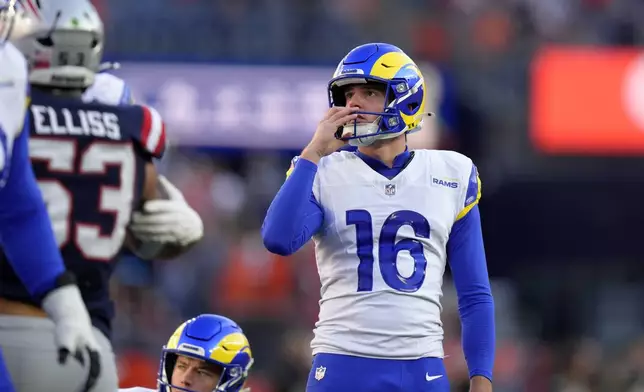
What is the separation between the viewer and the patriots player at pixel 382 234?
4727 mm

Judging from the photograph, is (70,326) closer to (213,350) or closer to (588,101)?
(213,350)

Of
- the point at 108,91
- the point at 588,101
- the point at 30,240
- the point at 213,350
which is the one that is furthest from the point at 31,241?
the point at 588,101

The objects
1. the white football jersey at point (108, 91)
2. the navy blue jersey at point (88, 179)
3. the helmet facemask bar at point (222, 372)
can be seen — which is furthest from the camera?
the white football jersey at point (108, 91)

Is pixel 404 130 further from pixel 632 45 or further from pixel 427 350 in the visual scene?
pixel 632 45

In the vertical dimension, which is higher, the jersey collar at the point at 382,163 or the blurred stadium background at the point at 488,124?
the jersey collar at the point at 382,163

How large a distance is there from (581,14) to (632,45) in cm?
65

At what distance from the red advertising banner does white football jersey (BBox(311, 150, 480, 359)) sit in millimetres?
9203

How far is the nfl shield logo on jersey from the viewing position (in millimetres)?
4762

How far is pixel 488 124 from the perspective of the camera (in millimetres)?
13984

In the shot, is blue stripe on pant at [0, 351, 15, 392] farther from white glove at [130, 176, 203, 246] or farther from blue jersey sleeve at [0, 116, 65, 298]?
white glove at [130, 176, 203, 246]

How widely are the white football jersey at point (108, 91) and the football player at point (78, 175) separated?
531 millimetres

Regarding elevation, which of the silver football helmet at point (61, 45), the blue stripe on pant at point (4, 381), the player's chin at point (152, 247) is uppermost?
the silver football helmet at point (61, 45)

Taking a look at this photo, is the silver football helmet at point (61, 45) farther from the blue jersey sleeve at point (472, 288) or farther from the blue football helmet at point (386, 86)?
the blue jersey sleeve at point (472, 288)

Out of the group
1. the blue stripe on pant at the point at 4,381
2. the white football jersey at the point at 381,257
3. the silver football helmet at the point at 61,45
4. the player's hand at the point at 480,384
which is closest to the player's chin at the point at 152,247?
the silver football helmet at the point at 61,45
